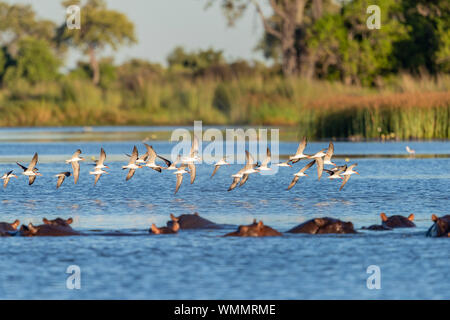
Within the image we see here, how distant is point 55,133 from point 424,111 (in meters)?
20.1

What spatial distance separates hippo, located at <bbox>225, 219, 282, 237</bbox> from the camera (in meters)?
14.0

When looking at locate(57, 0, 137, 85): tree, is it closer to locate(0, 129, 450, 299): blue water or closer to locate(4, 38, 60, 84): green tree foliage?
locate(4, 38, 60, 84): green tree foliage

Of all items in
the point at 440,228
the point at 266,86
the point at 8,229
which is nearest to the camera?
the point at 440,228

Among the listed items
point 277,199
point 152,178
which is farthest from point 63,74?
point 277,199

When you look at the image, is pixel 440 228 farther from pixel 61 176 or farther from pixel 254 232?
pixel 61 176

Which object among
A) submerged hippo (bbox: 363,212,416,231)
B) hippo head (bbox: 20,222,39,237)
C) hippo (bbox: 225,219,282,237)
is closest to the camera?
hippo (bbox: 225,219,282,237)

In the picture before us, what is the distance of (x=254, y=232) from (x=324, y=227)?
40.5 inches

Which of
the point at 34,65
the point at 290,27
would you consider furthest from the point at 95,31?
the point at 290,27

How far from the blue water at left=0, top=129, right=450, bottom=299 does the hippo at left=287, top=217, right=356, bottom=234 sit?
8.7 inches

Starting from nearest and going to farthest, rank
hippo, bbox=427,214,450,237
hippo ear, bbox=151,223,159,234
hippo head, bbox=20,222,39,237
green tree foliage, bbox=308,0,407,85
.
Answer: hippo, bbox=427,214,450,237 → hippo head, bbox=20,222,39,237 → hippo ear, bbox=151,223,159,234 → green tree foliage, bbox=308,0,407,85

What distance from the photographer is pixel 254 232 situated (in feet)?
45.9

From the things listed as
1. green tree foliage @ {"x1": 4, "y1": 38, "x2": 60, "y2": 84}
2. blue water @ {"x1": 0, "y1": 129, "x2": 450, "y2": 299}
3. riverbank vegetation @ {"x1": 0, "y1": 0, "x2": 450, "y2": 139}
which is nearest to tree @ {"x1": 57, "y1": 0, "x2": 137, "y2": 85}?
green tree foliage @ {"x1": 4, "y1": 38, "x2": 60, "y2": 84}

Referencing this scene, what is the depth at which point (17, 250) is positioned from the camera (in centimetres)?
1309
